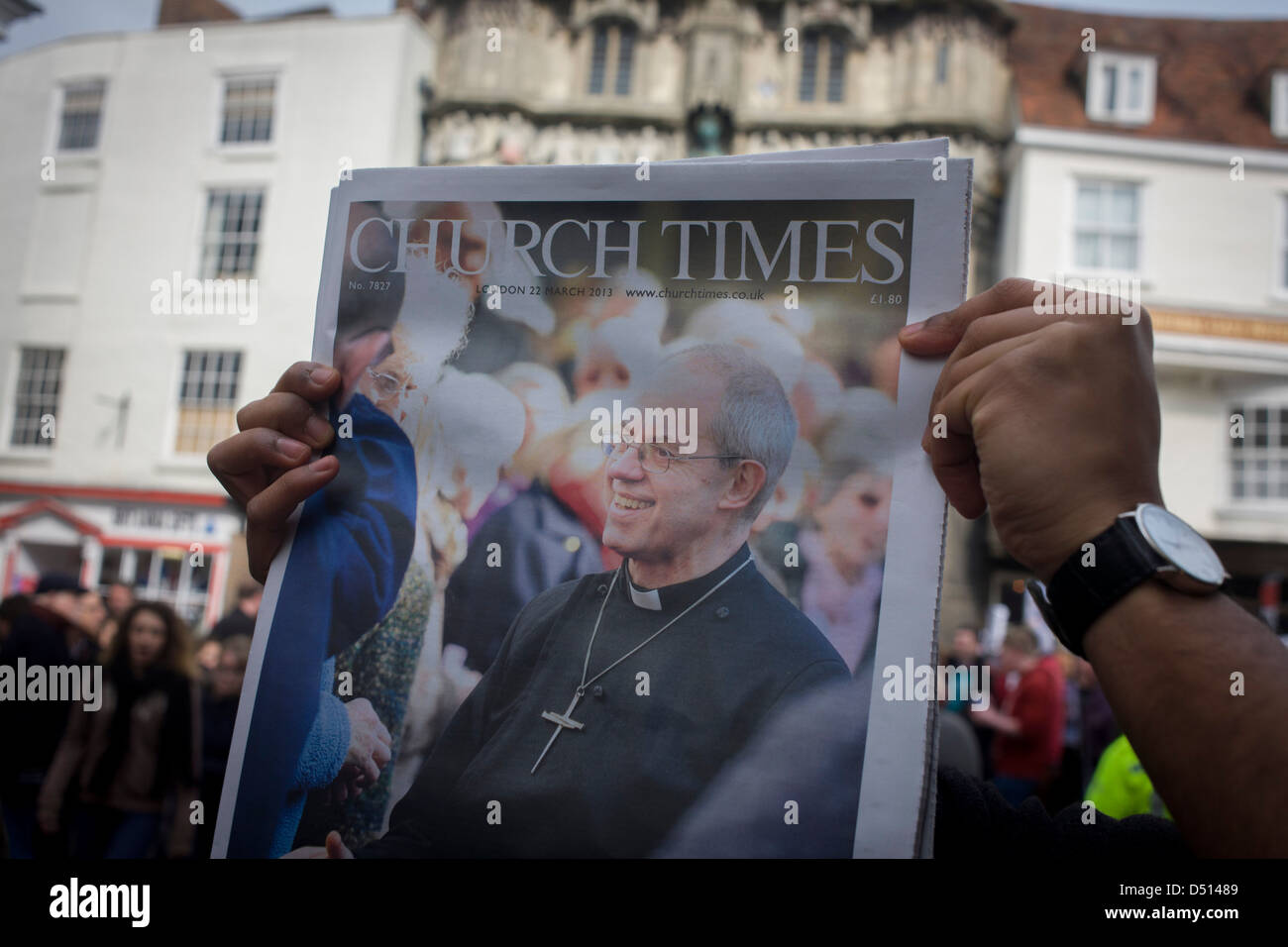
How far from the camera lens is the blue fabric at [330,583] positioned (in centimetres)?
94

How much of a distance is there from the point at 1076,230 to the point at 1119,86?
278 centimetres

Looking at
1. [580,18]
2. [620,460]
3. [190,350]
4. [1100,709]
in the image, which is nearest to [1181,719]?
[620,460]

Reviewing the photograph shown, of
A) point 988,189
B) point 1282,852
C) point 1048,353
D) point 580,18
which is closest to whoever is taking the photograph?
point 1282,852

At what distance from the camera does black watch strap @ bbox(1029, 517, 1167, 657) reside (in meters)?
0.69

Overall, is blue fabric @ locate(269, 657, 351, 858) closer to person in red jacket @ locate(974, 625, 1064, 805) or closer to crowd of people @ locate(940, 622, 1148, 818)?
crowd of people @ locate(940, 622, 1148, 818)

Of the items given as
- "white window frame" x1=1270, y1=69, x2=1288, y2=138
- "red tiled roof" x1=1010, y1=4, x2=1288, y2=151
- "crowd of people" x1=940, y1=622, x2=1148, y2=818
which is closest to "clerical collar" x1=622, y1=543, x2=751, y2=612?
"crowd of people" x1=940, y1=622, x2=1148, y2=818

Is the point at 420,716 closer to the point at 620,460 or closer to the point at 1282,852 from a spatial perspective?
the point at 620,460

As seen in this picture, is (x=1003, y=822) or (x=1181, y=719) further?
(x=1003, y=822)

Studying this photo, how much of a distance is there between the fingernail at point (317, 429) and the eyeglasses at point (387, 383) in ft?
0.23

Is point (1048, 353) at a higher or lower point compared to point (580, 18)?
lower

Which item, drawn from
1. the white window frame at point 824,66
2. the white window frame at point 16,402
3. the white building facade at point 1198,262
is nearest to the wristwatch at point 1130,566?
the white building facade at point 1198,262

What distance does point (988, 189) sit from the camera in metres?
14.9

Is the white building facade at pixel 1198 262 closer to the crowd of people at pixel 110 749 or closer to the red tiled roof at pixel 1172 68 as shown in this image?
the red tiled roof at pixel 1172 68
